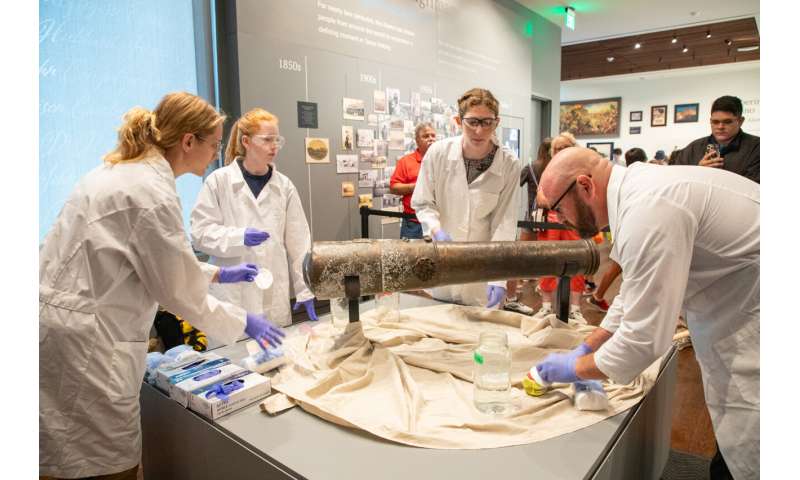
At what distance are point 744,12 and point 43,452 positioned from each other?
29.6ft

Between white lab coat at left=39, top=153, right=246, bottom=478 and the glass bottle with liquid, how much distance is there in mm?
843

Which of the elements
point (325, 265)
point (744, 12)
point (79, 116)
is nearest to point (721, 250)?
point (325, 265)

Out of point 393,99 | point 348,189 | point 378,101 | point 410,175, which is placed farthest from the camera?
point 393,99

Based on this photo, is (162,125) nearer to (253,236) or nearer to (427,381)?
(253,236)

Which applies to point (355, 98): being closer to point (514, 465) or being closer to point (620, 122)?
point (514, 465)

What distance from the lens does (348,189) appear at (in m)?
3.96

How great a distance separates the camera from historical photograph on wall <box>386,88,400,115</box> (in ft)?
13.8

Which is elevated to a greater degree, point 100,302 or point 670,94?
point 670,94

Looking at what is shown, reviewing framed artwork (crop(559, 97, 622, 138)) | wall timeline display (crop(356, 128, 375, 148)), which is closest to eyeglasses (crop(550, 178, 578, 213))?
wall timeline display (crop(356, 128, 375, 148))

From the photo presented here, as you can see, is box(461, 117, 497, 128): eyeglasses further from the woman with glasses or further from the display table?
the display table

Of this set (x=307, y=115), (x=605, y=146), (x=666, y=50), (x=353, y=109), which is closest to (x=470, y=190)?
(x=307, y=115)

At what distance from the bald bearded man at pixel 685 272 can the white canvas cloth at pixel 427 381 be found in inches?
5.9

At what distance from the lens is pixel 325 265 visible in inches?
55.2

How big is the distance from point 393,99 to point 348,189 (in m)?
0.92
